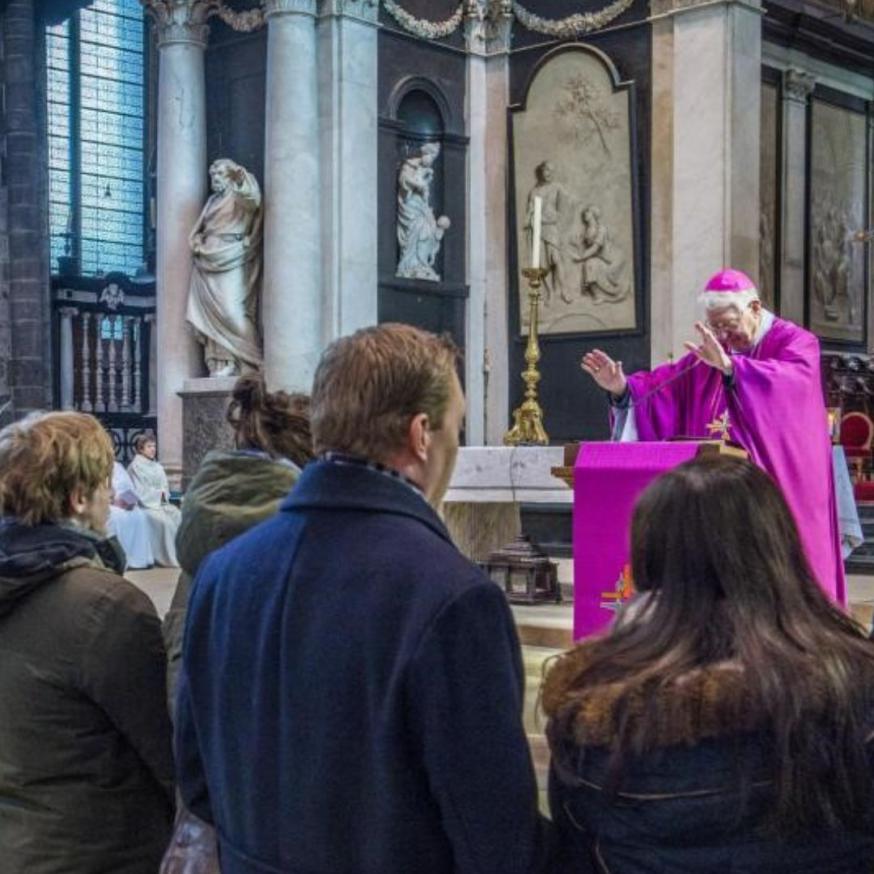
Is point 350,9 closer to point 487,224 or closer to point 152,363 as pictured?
point 487,224

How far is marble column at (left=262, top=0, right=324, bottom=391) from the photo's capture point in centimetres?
990

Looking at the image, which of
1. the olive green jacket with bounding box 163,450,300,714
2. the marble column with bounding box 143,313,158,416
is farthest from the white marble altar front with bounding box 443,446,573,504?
the marble column with bounding box 143,313,158,416

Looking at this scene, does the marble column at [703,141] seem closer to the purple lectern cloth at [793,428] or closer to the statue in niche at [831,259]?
the statue in niche at [831,259]

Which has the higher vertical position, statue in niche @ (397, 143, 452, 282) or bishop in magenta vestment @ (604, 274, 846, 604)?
statue in niche @ (397, 143, 452, 282)

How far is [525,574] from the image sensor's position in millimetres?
7008

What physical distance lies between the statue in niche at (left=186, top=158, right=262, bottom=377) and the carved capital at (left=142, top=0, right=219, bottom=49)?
1160mm

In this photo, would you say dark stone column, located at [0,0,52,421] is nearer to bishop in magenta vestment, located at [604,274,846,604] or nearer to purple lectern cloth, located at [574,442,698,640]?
purple lectern cloth, located at [574,442,698,640]

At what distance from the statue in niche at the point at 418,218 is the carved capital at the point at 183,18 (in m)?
1.94

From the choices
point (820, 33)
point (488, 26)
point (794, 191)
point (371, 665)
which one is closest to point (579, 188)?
point (488, 26)

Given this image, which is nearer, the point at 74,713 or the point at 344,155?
the point at 74,713

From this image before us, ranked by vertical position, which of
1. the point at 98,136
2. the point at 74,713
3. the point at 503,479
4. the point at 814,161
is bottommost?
the point at 74,713

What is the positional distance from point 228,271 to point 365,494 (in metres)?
8.73

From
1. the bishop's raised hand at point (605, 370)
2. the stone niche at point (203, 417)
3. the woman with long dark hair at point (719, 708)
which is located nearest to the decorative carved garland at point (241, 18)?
the stone niche at point (203, 417)

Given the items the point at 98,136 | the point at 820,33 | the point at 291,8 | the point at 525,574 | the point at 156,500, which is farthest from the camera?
the point at 98,136
